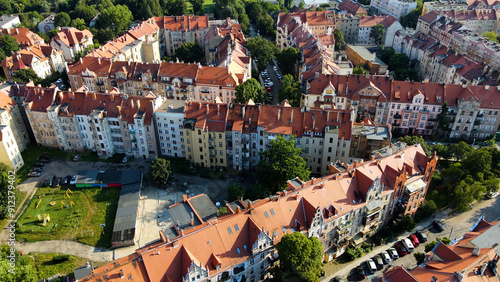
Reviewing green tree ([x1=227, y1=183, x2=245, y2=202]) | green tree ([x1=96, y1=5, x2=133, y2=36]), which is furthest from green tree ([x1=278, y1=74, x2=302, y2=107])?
green tree ([x1=96, y1=5, x2=133, y2=36])

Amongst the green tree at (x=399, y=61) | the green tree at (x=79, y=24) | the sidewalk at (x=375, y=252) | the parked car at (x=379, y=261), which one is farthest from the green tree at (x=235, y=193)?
the green tree at (x=79, y=24)

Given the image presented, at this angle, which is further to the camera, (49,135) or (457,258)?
(49,135)

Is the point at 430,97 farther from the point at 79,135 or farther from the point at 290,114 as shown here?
the point at 79,135

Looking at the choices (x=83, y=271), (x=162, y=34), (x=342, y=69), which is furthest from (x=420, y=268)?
(x=162, y=34)

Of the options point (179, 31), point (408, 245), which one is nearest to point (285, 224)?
point (408, 245)

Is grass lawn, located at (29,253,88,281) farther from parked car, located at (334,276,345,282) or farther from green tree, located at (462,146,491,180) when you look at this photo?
green tree, located at (462,146,491,180)

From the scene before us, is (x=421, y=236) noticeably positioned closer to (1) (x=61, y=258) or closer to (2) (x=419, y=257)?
(2) (x=419, y=257)
